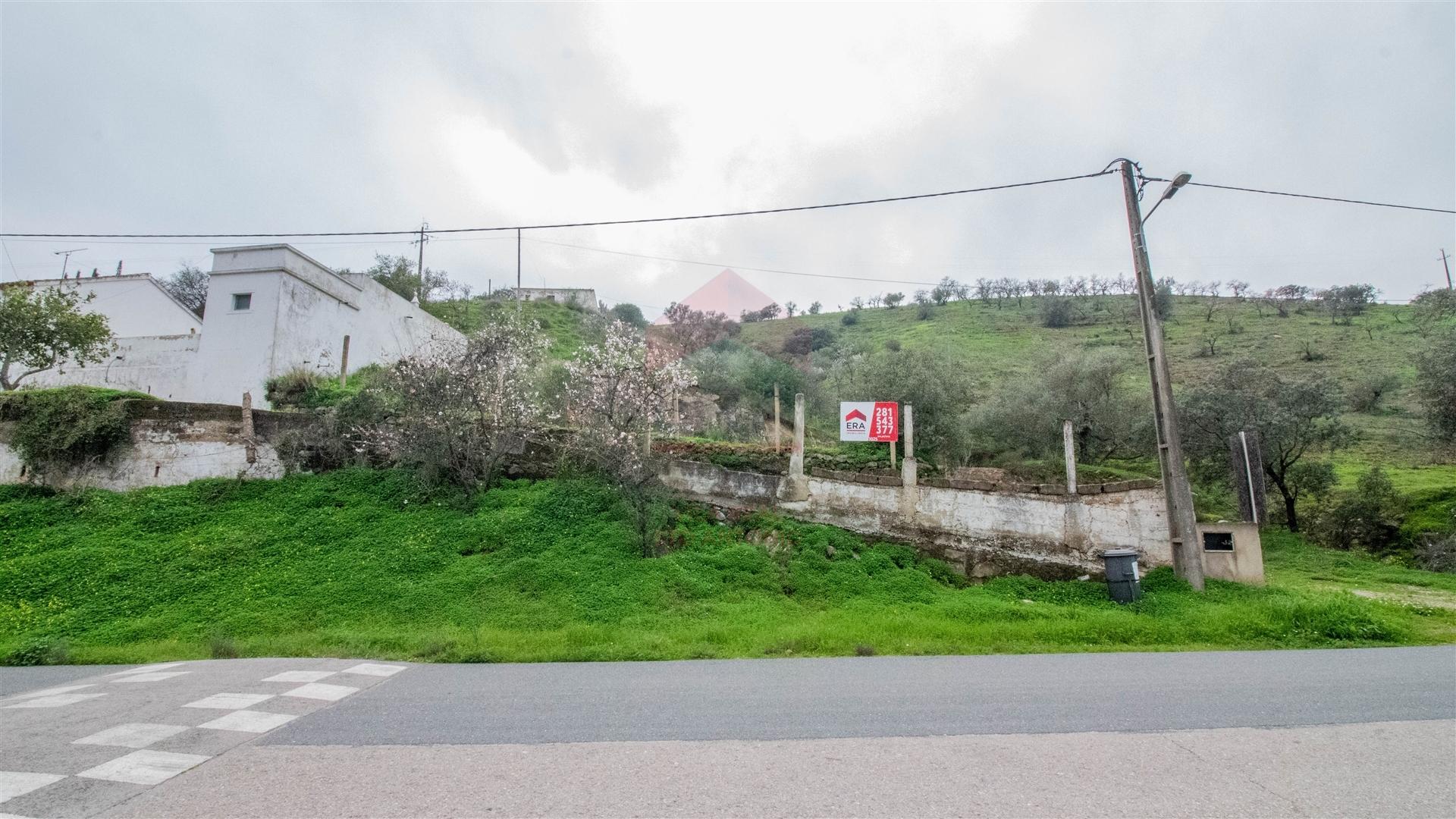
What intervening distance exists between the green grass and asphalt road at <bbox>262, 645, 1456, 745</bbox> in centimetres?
138

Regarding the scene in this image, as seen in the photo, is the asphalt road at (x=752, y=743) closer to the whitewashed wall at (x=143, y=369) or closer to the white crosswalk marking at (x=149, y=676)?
the white crosswalk marking at (x=149, y=676)

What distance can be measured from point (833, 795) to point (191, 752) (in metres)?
4.56

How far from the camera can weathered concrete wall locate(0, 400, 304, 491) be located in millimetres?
17266

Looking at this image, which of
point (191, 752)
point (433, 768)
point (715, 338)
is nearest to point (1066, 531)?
point (433, 768)

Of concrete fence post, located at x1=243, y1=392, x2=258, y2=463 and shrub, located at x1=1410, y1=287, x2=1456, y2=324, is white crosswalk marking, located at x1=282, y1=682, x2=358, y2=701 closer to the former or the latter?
concrete fence post, located at x1=243, y1=392, x2=258, y2=463

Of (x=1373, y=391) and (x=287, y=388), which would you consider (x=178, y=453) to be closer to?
(x=287, y=388)

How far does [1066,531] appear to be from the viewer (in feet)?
42.8

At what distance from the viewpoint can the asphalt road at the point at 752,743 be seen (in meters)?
3.98

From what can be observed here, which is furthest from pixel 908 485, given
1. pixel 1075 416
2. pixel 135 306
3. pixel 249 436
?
pixel 135 306

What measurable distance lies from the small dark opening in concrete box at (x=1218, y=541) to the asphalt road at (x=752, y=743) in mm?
4774

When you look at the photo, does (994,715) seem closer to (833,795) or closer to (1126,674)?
(833,795)

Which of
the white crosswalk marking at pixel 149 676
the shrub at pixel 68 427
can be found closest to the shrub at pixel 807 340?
the shrub at pixel 68 427

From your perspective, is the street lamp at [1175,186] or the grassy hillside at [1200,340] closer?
the street lamp at [1175,186]

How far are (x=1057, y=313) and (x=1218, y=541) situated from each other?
48.7 m
